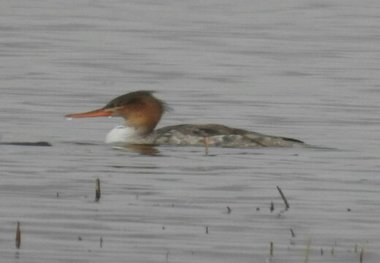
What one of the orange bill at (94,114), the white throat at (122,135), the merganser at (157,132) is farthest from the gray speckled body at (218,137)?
the orange bill at (94,114)

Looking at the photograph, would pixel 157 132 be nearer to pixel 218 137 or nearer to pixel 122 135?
pixel 122 135

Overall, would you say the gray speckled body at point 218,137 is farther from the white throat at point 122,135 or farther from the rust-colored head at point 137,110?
the rust-colored head at point 137,110

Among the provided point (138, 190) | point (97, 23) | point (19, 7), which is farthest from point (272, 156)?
point (19, 7)

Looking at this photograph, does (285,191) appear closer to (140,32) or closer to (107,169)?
(107,169)

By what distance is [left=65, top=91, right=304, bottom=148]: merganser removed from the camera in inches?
742

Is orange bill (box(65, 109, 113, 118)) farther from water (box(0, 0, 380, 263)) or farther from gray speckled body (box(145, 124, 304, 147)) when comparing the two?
gray speckled body (box(145, 124, 304, 147))

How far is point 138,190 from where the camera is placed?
14.8 metres

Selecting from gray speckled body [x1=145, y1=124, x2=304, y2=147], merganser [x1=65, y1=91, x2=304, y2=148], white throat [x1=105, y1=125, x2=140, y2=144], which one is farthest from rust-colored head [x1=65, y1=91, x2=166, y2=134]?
gray speckled body [x1=145, y1=124, x2=304, y2=147]

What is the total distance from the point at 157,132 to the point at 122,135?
429mm

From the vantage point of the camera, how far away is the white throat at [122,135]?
63.1ft

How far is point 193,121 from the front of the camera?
21922mm

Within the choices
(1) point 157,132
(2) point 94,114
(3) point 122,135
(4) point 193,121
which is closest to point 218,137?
(1) point 157,132

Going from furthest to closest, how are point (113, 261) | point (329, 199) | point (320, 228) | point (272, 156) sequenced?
1. point (272, 156)
2. point (329, 199)
3. point (320, 228)
4. point (113, 261)

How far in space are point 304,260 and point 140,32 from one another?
908 inches
